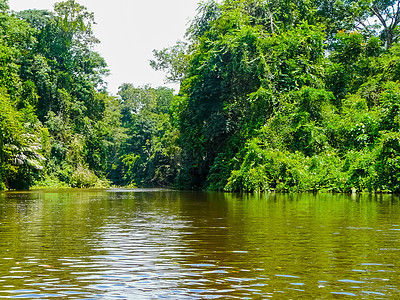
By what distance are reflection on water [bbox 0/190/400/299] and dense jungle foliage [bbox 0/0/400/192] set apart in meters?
16.6

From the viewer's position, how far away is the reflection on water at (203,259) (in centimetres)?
Answer: 486

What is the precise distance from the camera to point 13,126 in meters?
33.7

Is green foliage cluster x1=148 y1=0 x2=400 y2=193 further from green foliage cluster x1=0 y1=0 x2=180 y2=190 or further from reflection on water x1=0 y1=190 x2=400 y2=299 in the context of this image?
reflection on water x1=0 y1=190 x2=400 y2=299

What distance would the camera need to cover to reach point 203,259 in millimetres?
6551

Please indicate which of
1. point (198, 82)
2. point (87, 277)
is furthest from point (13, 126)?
point (87, 277)

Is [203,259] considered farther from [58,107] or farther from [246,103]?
[58,107]

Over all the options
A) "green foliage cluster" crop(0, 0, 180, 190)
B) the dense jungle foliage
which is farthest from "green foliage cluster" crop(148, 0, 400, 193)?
"green foliage cluster" crop(0, 0, 180, 190)

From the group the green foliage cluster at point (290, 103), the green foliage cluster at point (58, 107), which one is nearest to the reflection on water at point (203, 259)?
the green foliage cluster at point (290, 103)

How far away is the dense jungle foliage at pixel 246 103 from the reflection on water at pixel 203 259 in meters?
16.6

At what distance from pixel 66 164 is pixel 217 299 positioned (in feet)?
162

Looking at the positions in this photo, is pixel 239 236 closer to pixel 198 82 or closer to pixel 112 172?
pixel 198 82

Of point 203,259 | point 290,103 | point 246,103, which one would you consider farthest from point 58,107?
point 203,259

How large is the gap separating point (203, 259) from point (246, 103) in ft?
94.0

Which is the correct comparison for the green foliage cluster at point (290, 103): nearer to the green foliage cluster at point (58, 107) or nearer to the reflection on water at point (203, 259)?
the green foliage cluster at point (58, 107)
